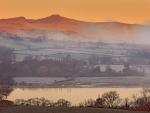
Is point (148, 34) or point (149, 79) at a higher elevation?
point (148, 34)

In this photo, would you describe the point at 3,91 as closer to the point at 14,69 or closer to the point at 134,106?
the point at 14,69

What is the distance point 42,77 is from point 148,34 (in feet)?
11.0

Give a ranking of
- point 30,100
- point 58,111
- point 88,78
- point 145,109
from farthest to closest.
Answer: point 88,78 < point 30,100 < point 145,109 < point 58,111

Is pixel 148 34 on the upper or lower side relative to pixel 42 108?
upper

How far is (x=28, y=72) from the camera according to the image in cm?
1903

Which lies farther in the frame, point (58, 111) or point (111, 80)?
point (111, 80)

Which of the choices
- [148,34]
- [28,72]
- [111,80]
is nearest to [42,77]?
[28,72]

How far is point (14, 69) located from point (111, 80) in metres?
2.91

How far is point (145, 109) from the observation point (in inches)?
650

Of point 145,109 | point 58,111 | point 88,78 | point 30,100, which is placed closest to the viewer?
point 58,111

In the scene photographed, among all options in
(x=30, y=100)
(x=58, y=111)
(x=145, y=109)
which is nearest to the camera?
(x=58, y=111)

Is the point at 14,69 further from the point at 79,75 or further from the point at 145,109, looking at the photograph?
the point at 145,109

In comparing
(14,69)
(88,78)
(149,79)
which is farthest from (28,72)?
(149,79)

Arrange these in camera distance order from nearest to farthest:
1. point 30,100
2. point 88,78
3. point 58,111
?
point 58,111 → point 30,100 → point 88,78
